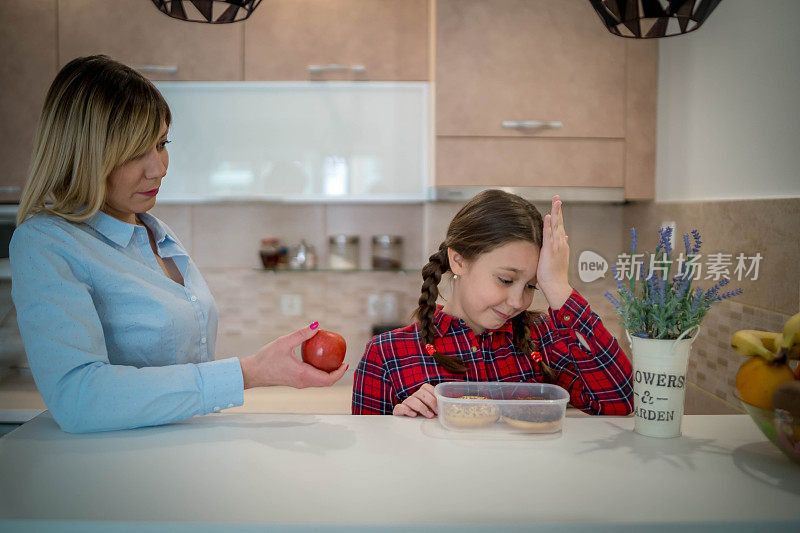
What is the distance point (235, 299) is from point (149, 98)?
173cm

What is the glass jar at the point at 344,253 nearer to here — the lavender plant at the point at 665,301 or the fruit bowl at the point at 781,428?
the lavender plant at the point at 665,301

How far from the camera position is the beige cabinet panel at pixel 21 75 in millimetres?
2307

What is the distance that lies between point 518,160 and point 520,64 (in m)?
0.34

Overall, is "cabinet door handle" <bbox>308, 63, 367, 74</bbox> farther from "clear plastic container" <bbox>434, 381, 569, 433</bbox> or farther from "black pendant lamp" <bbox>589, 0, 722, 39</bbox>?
"clear plastic container" <bbox>434, 381, 569, 433</bbox>

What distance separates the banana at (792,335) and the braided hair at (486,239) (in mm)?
497

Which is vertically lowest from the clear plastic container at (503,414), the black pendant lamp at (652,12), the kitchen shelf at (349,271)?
the clear plastic container at (503,414)

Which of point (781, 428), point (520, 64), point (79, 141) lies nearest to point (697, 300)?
point (781, 428)

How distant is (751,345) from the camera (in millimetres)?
843

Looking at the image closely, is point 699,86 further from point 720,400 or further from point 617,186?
point 720,400

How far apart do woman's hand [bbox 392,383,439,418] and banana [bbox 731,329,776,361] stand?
0.45m

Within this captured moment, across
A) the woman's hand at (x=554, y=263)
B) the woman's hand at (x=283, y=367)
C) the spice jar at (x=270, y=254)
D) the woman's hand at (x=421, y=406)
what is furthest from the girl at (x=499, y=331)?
the spice jar at (x=270, y=254)

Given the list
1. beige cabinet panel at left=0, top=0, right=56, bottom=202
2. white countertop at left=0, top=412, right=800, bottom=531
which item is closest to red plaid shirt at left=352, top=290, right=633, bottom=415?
white countertop at left=0, top=412, right=800, bottom=531

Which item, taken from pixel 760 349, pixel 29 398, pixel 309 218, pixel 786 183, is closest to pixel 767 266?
pixel 786 183

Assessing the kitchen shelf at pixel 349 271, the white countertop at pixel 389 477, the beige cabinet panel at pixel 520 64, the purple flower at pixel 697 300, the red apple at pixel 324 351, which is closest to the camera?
the white countertop at pixel 389 477
